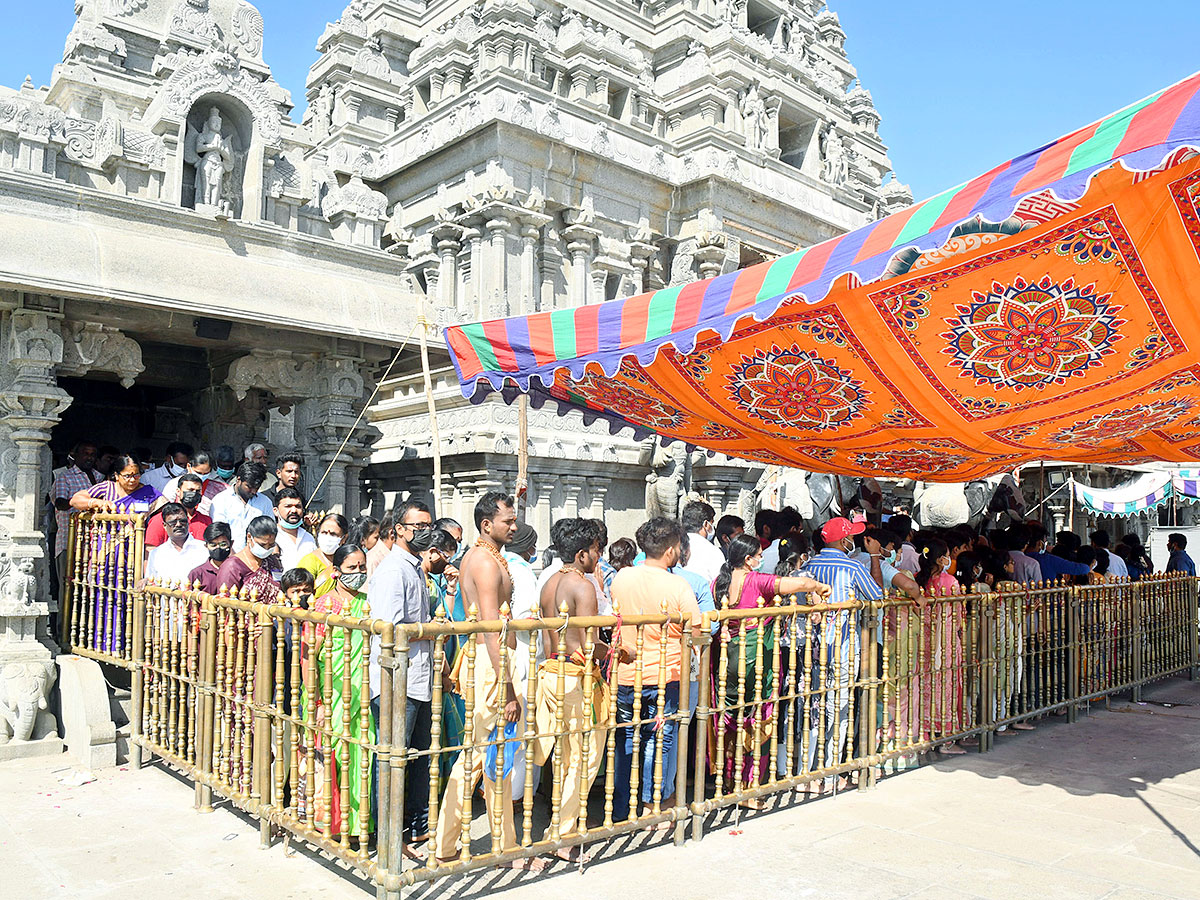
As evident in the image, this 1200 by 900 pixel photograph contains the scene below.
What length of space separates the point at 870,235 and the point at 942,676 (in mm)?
3326

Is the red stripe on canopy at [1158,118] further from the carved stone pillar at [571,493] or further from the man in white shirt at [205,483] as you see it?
the carved stone pillar at [571,493]

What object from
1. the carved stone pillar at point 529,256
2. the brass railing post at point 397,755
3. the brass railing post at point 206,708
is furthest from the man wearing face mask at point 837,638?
the carved stone pillar at point 529,256

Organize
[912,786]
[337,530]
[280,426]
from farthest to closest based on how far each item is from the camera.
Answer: [280,426]
[337,530]
[912,786]

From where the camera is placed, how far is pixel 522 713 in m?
4.57

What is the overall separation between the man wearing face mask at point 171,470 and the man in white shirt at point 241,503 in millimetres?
1299

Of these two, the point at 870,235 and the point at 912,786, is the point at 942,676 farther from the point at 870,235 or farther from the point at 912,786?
the point at 870,235

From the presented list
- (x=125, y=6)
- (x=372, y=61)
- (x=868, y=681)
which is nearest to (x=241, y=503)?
(x=868, y=681)

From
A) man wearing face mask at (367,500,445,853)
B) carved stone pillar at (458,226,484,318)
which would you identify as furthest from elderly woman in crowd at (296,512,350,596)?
carved stone pillar at (458,226,484,318)

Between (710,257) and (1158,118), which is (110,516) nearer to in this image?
(1158,118)

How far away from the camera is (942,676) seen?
6324mm

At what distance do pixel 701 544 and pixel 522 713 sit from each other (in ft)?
9.41

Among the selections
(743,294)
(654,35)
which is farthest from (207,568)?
(654,35)

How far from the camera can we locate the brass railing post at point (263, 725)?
4.53 m

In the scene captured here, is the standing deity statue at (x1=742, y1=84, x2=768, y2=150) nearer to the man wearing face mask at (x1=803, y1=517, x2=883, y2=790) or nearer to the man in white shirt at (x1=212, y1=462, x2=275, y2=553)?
the man in white shirt at (x1=212, y1=462, x2=275, y2=553)
